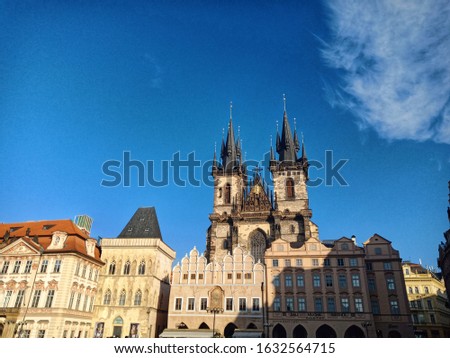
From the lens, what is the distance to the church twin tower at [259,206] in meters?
59.5

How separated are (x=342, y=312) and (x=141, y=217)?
2870cm

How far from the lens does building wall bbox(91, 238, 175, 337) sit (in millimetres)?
40781

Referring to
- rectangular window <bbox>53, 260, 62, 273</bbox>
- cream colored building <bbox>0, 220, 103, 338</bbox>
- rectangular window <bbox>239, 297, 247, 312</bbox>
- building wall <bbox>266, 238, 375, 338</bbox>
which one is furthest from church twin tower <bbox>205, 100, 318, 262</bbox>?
rectangular window <bbox>53, 260, 62, 273</bbox>

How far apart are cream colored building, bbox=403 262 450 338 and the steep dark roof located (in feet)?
143

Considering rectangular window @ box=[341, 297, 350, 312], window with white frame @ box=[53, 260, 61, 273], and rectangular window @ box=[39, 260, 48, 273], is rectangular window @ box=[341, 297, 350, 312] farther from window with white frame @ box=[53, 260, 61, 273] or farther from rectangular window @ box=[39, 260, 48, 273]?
rectangular window @ box=[39, 260, 48, 273]

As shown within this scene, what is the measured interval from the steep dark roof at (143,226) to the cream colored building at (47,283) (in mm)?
6127

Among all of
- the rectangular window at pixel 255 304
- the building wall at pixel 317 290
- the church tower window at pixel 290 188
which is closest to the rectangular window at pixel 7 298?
the rectangular window at pixel 255 304

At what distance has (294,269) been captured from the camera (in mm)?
42812

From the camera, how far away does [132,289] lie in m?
42.2

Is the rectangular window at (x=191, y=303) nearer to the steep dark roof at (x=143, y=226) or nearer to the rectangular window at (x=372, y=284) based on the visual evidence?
the steep dark roof at (x=143, y=226)

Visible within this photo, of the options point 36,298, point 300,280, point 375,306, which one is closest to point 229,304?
point 300,280
